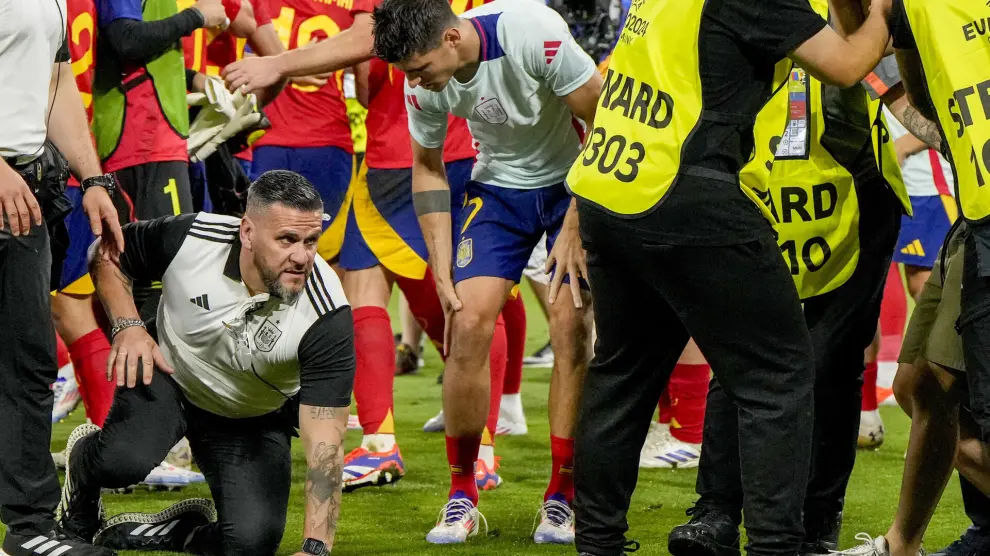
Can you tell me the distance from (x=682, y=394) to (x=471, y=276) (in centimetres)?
175

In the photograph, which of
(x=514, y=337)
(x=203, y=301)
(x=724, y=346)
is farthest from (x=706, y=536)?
(x=514, y=337)

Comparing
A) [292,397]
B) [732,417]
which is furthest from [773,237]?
[292,397]

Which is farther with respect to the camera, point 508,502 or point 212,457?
point 508,502

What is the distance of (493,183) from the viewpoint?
15.3 feet

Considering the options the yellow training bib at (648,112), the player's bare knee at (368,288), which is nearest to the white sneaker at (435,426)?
the player's bare knee at (368,288)

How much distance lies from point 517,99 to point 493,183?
0.34 m

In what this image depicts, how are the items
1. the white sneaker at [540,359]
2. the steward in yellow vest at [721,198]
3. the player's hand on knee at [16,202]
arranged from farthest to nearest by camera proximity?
the white sneaker at [540,359] → the player's hand on knee at [16,202] → the steward in yellow vest at [721,198]

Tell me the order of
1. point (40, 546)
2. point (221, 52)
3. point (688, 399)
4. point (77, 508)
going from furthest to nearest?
1. point (221, 52)
2. point (688, 399)
3. point (77, 508)
4. point (40, 546)

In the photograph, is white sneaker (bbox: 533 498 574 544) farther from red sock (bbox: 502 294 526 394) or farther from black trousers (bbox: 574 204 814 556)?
red sock (bbox: 502 294 526 394)

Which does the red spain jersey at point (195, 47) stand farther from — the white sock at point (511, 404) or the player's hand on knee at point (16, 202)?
the player's hand on knee at point (16, 202)

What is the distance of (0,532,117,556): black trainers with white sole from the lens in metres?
3.79

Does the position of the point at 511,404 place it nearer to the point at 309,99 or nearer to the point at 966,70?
the point at 309,99

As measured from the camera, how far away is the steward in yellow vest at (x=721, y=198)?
10.3 ft

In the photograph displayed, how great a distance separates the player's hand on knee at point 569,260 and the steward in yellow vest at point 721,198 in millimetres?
828
